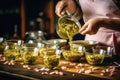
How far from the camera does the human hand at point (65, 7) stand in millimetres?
2760

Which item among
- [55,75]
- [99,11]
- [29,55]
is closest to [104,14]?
[99,11]

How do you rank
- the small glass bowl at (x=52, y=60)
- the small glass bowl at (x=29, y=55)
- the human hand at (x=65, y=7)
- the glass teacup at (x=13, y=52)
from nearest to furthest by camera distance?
the small glass bowl at (x=52, y=60) → the small glass bowl at (x=29, y=55) → the glass teacup at (x=13, y=52) → the human hand at (x=65, y=7)

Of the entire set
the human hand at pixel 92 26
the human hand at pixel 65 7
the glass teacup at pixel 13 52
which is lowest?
the glass teacup at pixel 13 52

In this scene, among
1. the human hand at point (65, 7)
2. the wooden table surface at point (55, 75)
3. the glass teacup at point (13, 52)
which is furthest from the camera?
the human hand at point (65, 7)

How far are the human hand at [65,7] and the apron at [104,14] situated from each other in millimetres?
165

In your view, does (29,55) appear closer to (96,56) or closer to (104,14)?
(96,56)

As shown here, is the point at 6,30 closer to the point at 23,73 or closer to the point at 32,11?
the point at 32,11

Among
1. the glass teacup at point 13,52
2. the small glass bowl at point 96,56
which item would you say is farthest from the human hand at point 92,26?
the glass teacup at point 13,52

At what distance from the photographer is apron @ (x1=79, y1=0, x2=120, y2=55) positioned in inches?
111

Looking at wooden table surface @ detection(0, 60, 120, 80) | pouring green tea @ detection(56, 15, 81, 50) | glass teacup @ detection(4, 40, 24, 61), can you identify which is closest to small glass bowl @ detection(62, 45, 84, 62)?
wooden table surface @ detection(0, 60, 120, 80)

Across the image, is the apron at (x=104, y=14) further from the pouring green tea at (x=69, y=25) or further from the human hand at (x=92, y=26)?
the human hand at (x=92, y=26)

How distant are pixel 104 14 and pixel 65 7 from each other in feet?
1.25

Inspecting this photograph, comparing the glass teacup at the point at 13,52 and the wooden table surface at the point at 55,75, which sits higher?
the glass teacup at the point at 13,52

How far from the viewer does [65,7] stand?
284cm
